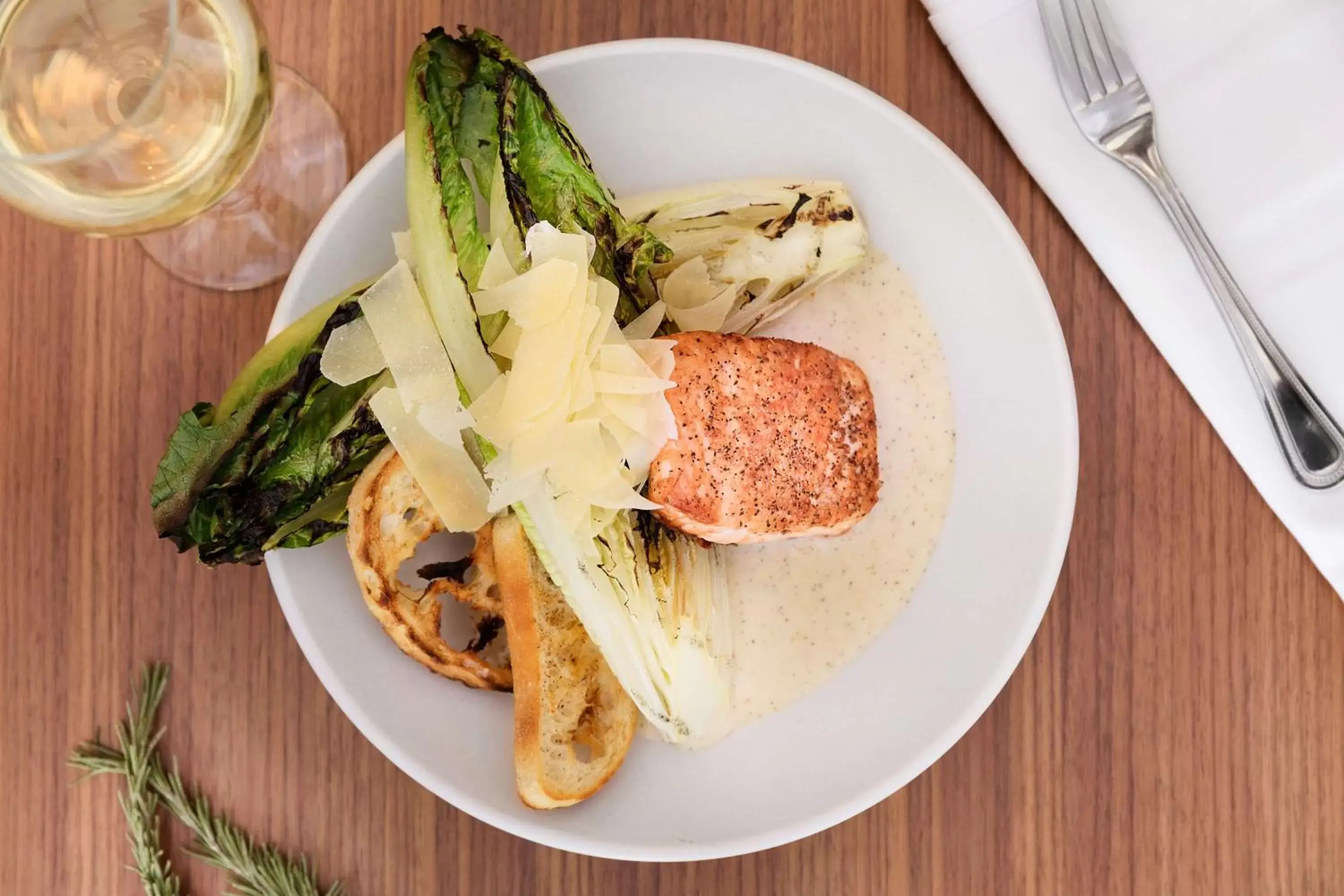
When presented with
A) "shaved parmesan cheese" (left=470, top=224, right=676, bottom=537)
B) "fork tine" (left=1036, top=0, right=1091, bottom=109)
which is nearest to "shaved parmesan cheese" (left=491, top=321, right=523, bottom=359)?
"shaved parmesan cheese" (left=470, top=224, right=676, bottom=537)

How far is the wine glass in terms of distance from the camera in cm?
169

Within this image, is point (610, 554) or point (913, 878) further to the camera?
point (913, 878)

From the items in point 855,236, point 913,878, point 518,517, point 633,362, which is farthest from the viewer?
point 913,878

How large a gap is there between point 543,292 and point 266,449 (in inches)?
26.0

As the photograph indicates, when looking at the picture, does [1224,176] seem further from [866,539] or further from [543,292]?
[543,292]

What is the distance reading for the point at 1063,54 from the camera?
2061 mm

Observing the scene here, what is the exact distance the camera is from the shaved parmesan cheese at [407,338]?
184 cm

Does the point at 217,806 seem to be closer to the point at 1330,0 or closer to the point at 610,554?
the point at 610,554

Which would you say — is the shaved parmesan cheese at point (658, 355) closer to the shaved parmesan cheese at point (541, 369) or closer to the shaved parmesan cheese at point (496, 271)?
the shaved parmesan cheese at point (541, 369)

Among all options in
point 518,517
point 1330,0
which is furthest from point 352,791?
A: point 1330,0

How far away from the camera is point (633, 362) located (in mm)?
1798

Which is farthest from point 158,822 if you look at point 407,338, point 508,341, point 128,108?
point 128,108

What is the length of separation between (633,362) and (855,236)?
58 centimetres

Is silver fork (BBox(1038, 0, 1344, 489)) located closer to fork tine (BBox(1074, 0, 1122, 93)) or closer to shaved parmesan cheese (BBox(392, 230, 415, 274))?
fork tine (BBox(1074, 0, 1122, 93))
